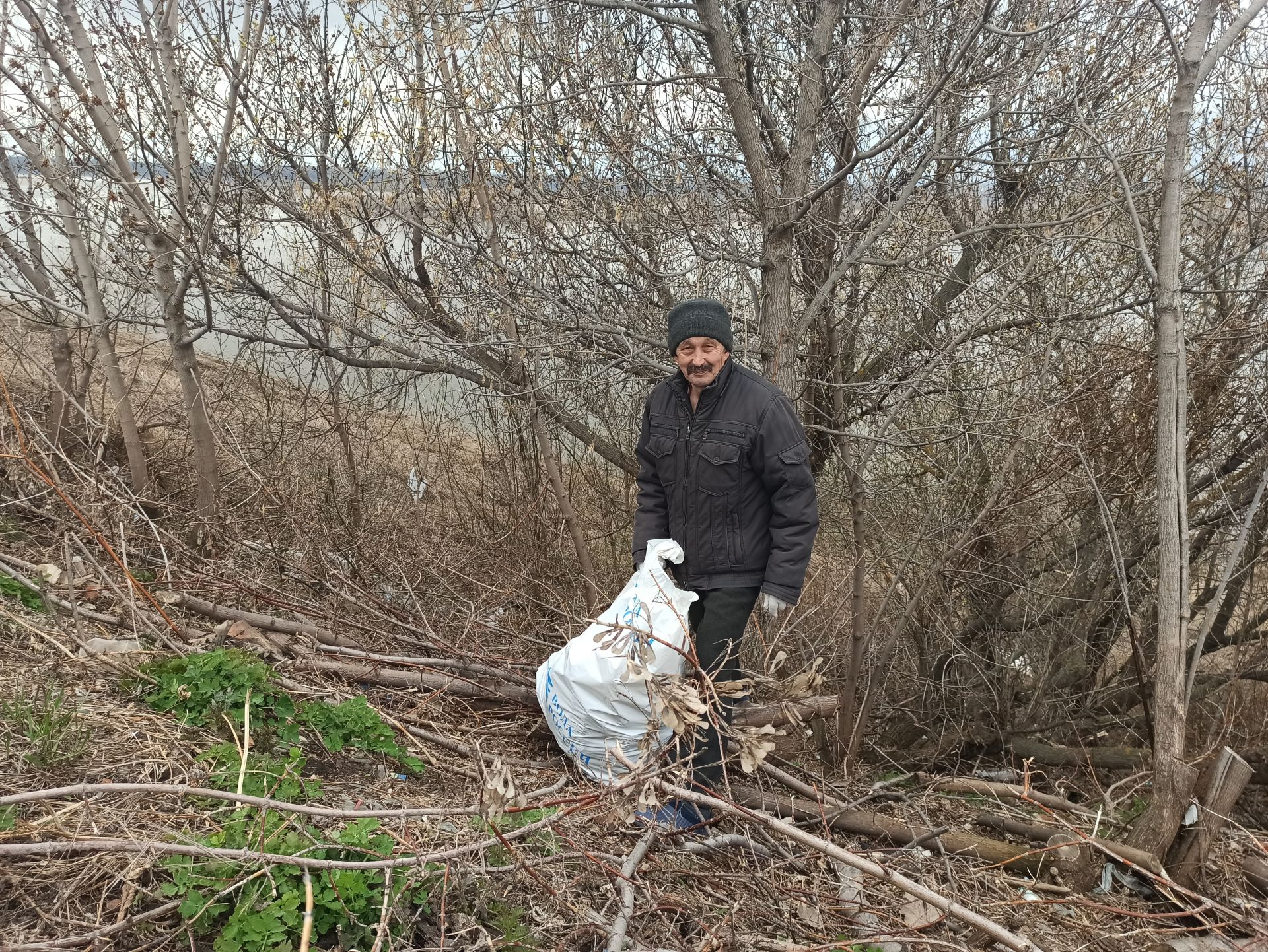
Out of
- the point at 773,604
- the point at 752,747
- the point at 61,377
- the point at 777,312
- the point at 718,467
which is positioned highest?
the point at 777,312

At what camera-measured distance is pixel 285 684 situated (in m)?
3.54

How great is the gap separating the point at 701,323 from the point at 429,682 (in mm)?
2044

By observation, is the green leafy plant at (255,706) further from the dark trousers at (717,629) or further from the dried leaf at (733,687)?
the dried leaf at (733,687)

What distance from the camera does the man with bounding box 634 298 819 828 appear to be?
10.4ft

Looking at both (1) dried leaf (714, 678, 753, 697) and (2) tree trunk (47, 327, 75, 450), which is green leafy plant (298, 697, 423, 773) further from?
(2) tree trunk (47, 327, 75, 450)

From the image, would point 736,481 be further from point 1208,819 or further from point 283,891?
point 1208,819

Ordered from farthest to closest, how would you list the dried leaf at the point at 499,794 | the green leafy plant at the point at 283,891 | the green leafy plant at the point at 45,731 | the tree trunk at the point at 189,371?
the tree trunk at the point at 189,371 < the green leafy plant at the point at 45,731 < the green leafy plant at the point at 283,891 < the dried leaf at the point at 499,794

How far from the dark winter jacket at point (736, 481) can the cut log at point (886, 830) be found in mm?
905

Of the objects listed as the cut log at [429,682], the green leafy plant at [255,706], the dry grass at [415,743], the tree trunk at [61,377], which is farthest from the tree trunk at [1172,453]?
the tree trunk at [61,377]

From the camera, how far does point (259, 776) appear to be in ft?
8.99

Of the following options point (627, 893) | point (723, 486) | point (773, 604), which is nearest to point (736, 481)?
point (723, 486)

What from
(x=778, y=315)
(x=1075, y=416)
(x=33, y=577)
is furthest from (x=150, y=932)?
(x=1075, y=416)

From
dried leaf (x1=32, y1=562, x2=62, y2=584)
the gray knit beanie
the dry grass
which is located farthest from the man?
dried leaf (x1=32, y1=562, x2=62, y2=584)

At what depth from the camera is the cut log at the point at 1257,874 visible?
329 cm
